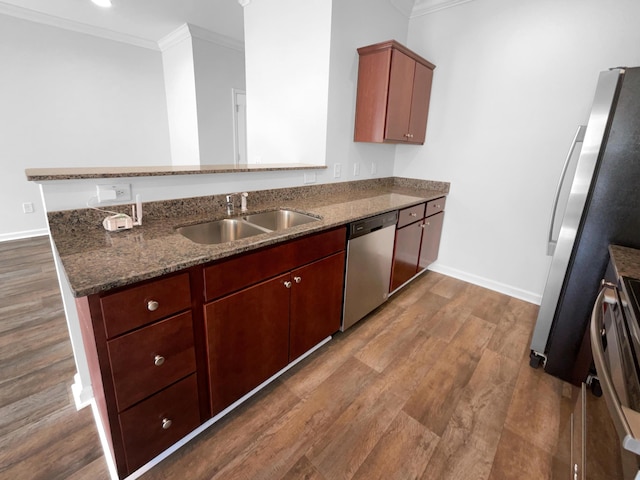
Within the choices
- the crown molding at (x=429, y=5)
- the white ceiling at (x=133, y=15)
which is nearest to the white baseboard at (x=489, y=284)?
the crown molding at (x=429, y=5)

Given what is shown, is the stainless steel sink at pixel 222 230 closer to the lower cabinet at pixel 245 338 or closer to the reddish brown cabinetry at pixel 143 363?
the lower cabinet at pixel 245 338

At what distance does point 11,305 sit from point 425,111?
397 cm

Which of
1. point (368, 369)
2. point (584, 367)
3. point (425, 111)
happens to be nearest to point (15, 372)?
point (368, 369)

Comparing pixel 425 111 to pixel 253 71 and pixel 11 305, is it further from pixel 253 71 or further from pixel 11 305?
pixel 11 305

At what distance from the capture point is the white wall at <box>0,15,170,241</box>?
354 cm

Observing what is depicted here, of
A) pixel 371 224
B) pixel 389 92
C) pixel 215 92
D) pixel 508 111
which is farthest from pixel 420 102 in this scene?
pixel 215 92

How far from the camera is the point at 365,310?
2.26m

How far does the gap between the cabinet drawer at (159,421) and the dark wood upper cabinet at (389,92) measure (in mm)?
2282

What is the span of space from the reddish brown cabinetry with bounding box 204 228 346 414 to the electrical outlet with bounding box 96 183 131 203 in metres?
0.71

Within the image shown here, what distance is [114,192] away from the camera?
144cm

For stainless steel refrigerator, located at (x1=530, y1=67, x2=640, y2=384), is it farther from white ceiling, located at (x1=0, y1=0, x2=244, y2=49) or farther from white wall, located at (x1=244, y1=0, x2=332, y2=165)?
white ceiling, located at (x1=0, y1=0, x2=244, y2=49)

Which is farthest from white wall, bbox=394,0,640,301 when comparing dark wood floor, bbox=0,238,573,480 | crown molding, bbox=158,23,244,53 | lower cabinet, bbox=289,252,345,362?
crown molding, bbox=158,23,244,53

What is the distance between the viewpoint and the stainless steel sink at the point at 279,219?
1945 millimetres

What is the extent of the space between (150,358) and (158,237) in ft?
1.71
